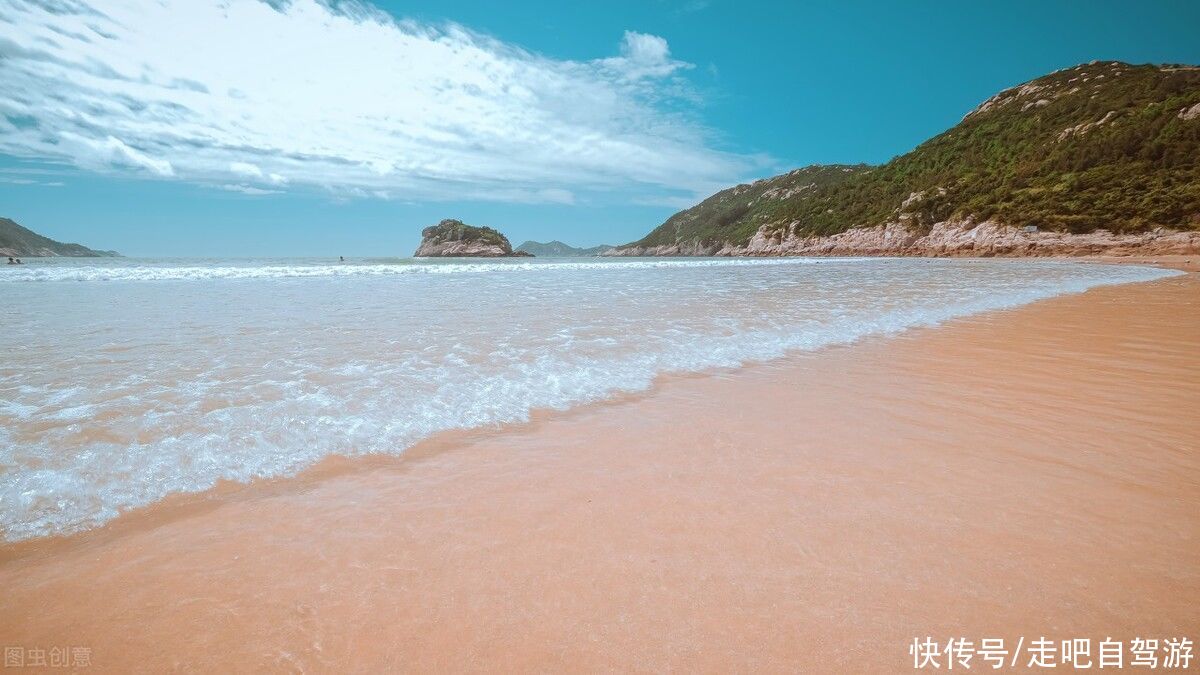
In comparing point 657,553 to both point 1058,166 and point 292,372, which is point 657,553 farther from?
point 1058,166

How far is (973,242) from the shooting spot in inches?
1754

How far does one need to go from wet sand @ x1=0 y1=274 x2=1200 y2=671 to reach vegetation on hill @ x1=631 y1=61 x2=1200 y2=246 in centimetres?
4708

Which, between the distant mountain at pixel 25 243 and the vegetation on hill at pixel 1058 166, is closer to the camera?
the vegetation on hill at pixel 1058 166

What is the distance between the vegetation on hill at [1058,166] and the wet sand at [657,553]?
1854 inches

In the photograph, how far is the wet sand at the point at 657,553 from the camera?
1.52m

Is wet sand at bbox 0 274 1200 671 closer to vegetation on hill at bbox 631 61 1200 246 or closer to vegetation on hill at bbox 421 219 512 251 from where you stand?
vegetation on hill at bbox 631 61 1200 246

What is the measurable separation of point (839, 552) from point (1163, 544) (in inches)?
52.4

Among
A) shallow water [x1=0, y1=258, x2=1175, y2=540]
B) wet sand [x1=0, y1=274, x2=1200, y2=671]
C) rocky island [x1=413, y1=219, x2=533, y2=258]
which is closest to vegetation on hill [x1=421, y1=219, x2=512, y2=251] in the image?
rocky island [x1=413, y1=219, x2=533, y2=258]

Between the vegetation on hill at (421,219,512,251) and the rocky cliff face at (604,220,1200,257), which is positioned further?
the vegetation on hill at (421,219,512,251)

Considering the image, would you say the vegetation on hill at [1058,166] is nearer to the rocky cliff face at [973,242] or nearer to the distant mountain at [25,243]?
the rocky cliff face at [973,242]

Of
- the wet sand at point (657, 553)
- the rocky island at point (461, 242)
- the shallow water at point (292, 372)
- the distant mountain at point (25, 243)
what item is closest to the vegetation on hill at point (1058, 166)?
the shallow water at point (292, 372)

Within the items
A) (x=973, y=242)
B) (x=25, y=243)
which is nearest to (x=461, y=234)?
(x=25, y=243)

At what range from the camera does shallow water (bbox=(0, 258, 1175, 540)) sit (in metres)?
2.71

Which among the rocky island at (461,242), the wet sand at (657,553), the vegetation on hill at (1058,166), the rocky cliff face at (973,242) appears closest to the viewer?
the wet sand at (657,553)
